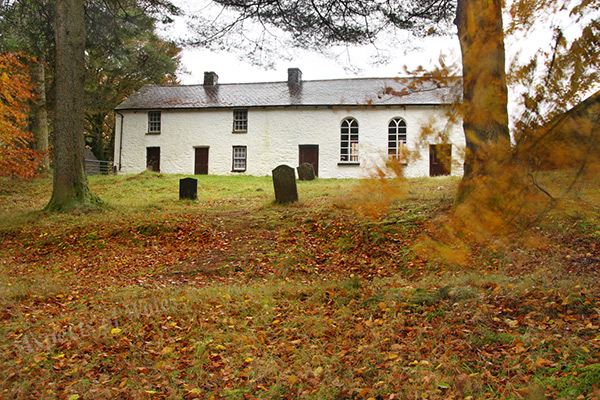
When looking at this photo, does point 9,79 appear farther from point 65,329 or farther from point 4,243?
point 65,329

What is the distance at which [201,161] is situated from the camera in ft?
89.5

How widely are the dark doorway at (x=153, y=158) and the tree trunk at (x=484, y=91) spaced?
1040 inches

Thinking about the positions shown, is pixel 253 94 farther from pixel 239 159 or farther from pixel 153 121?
pixel 153 121

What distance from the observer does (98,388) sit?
12.3ft

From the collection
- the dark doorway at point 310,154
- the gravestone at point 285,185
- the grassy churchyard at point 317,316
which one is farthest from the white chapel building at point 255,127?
the grassy churchyard at point 317,316

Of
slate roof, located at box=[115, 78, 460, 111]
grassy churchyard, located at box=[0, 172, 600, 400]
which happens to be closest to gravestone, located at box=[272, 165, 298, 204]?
grassy churchyard, located at box=[0, 172, 600, 400]

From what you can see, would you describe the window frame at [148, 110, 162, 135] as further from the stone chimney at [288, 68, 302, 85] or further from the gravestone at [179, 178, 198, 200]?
the gravestone at [179, 178, 198, 200]

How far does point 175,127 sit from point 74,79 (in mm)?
15370

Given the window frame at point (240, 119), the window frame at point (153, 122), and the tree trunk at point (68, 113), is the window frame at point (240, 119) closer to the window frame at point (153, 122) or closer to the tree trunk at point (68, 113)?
the window frame at point (153, 122)

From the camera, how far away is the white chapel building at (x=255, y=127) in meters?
25.5

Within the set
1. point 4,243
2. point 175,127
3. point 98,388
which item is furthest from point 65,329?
point 175,127

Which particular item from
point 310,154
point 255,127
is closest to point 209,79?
point 255,127

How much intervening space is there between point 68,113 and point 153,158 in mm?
15785

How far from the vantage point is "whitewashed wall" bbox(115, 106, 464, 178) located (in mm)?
25453
